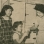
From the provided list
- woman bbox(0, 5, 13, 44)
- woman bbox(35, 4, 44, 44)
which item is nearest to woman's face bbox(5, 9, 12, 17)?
woman bbox(0, 5, 13, 44)

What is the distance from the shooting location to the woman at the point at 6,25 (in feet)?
2.77

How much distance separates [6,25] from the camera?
856mm

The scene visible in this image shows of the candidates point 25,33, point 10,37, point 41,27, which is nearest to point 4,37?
point 10,37

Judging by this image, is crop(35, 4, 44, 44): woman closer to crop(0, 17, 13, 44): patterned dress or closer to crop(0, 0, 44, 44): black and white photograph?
crop(0, 0, 44, 44): black and white photograph

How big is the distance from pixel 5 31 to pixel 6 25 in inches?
1.6

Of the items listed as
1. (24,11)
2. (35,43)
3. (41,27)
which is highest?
(24,11)

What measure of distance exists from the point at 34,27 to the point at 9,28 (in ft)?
0.61

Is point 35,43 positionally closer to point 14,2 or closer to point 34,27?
point 34,27

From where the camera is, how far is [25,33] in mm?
896

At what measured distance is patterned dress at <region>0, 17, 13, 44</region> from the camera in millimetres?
843

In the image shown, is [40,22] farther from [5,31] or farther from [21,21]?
[5,31]

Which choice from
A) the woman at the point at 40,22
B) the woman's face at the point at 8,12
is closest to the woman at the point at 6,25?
the woman's face at the point at 8,12

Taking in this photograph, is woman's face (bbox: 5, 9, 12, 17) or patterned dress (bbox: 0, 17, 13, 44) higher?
woman's face (bbox: 5, 9, 12, 17)

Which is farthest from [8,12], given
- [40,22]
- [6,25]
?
[40,22]
